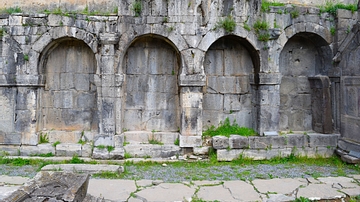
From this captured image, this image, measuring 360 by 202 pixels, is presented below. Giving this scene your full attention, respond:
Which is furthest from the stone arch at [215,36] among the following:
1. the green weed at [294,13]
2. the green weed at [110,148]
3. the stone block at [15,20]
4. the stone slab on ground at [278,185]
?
the stone block at [15,20]

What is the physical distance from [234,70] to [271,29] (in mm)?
1389

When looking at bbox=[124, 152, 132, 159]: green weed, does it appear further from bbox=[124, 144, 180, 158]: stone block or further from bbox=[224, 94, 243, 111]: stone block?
bbox=[224, 94, 243, 111]: stone block

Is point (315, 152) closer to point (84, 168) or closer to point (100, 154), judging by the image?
point (100, 154)

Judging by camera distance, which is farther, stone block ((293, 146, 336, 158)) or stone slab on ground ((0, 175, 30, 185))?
stone block ((293, 146, 336, 158))

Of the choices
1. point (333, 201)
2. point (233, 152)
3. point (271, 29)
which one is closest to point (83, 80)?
point (233, 152)

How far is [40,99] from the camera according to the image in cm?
729

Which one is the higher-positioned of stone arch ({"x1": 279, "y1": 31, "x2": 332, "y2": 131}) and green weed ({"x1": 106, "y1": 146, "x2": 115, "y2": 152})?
stone arch ({"x1": 279, "y1": 31, "x2": 332, "y2": 131})

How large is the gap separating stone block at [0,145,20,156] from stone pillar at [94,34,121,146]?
6.44 ft

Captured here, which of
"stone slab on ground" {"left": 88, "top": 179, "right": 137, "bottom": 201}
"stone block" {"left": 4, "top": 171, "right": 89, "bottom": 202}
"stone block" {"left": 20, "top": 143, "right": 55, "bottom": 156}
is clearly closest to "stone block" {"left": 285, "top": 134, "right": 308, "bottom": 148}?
"stone slab on ground" {"left": 88, "top": 179, "right": 137, "bottom": 201}

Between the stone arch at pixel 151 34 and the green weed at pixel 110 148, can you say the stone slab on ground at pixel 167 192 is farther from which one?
the stone arch at pixel 151 34

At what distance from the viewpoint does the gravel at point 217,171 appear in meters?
5.87

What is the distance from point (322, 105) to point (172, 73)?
4111 mm

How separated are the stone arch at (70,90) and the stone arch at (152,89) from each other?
94 cm

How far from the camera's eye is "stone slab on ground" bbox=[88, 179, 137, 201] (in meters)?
4.81
